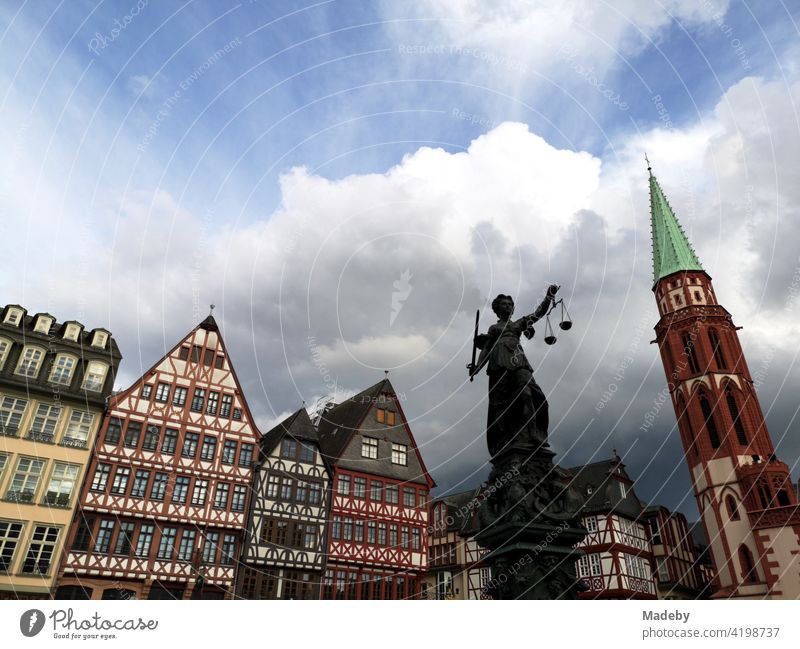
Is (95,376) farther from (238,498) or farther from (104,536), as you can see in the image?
(238,498)

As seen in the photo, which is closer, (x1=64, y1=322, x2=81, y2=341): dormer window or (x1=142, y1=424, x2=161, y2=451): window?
(x1=142, y1=424, x2=161, y2=451): window

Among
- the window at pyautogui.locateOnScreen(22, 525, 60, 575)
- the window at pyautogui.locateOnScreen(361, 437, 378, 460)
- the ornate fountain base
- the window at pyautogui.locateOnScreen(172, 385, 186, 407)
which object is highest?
the window at pyautogui.locateOnScreen(172, 385, 186, 407)

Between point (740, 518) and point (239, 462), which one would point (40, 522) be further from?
point (740, 518)

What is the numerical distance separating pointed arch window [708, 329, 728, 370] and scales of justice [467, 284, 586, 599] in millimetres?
45434

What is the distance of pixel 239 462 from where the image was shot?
96.2 ft

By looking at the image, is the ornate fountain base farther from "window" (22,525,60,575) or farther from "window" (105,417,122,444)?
"window" (105,417,122,444)

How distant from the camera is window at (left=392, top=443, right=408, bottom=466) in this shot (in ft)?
114

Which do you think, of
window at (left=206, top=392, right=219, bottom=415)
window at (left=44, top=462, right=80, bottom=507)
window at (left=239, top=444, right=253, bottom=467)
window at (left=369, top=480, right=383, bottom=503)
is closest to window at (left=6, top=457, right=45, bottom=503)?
window at (left=44, top=462, right=80, bottom=507)

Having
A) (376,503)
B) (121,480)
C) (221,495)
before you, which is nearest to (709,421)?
(376,503)

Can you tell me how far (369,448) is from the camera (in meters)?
34.0

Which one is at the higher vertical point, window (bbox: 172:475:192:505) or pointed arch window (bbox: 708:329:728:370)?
pointed arch window (bbox: 708:329:728:370)

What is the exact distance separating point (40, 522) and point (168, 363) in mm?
9186
